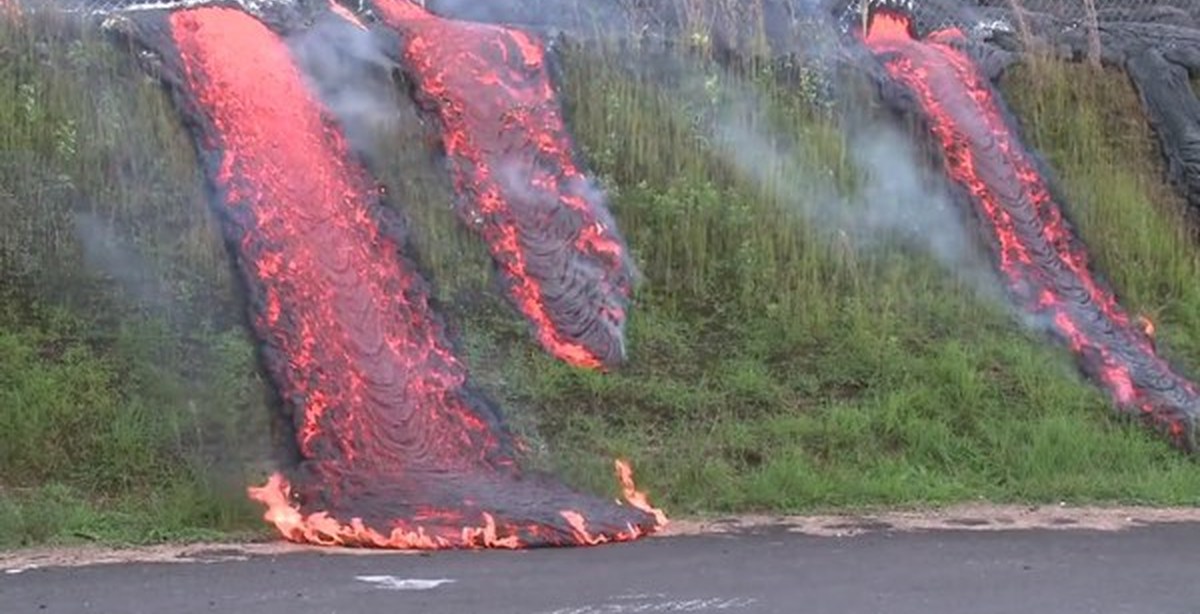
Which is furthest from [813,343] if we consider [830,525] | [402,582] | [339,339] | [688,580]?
[402,582]

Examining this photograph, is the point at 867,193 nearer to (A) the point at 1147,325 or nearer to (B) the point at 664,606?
(A) the point at 1147,325

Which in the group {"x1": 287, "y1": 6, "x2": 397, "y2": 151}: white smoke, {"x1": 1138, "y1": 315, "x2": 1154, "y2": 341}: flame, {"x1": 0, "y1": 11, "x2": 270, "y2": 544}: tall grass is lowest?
{"x1": 1138, "y1": 315, "x2": 1154, "y2": 341}: flame

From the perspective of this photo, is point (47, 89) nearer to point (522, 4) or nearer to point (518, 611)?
point (522, 4)

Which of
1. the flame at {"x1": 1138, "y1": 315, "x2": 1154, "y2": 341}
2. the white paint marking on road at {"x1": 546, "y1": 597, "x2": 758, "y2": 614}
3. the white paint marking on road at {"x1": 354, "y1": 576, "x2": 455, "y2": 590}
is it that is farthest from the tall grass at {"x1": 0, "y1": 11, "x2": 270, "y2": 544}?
the flame at {"x1": 1138, "y1": 315, "x2": 1154, "y2": 341}

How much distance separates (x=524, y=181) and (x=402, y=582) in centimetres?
451

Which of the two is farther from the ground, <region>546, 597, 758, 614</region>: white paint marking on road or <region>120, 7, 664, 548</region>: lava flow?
<region>120, 7, 664, 548</region>: lava flow

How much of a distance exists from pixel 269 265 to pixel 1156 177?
660 cm

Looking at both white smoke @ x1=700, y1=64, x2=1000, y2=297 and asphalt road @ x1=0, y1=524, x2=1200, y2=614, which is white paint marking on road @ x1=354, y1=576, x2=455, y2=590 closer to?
asphalt road @ x1=0, y1=524, x2=1200, y2=614

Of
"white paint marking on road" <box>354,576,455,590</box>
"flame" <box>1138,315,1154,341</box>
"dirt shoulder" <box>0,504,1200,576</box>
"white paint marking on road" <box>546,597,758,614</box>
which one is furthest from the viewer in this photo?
"flame" <box>1138,315,1154,341</box>

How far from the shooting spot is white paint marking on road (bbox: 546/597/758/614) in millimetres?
6812

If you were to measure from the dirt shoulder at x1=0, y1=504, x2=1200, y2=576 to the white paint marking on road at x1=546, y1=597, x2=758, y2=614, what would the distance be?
1539mm

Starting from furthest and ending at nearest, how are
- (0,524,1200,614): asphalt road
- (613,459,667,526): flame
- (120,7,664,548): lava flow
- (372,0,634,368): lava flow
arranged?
(372,0,634,368): lava flow
(613,459,667,526): flame
(120,7,664,548): lava flow
(0,524,1200,614): asphalt road

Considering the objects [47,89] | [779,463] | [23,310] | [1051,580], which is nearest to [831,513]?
[779,463]

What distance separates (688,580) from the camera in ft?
24.4
